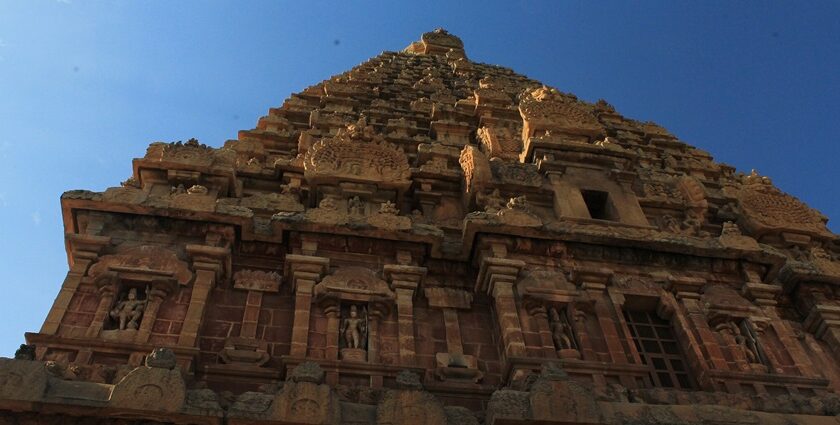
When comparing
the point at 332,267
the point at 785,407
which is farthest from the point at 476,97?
the point at 785,407

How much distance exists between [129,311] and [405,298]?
4.08 metres

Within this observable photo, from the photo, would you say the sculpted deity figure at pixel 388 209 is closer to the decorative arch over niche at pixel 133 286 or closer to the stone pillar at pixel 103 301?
the decorative arch over niche at pixel 133 286

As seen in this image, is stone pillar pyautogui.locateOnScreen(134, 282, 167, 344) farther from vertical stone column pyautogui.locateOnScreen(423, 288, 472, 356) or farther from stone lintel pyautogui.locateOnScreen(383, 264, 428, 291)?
vertical stone column pyautogui.locateOnScreen(423, 288, 472, 356)

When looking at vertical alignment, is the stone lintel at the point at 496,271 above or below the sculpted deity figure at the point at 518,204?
below

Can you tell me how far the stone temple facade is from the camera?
350 inches

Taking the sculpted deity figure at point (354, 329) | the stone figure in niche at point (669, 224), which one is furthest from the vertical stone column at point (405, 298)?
the stone figure in niche at point (669, 224)

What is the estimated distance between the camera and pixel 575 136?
747 inches

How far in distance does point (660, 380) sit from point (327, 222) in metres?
5.90

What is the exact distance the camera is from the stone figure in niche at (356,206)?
1447cm

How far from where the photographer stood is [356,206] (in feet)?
47.9

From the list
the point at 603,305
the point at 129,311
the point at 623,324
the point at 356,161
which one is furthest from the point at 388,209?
the point at 129,311

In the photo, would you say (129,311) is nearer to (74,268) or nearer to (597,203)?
(74,268)

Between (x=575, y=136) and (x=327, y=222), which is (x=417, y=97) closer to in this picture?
(x=575, y=136)

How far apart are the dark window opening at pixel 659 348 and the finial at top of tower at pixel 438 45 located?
2632cm
